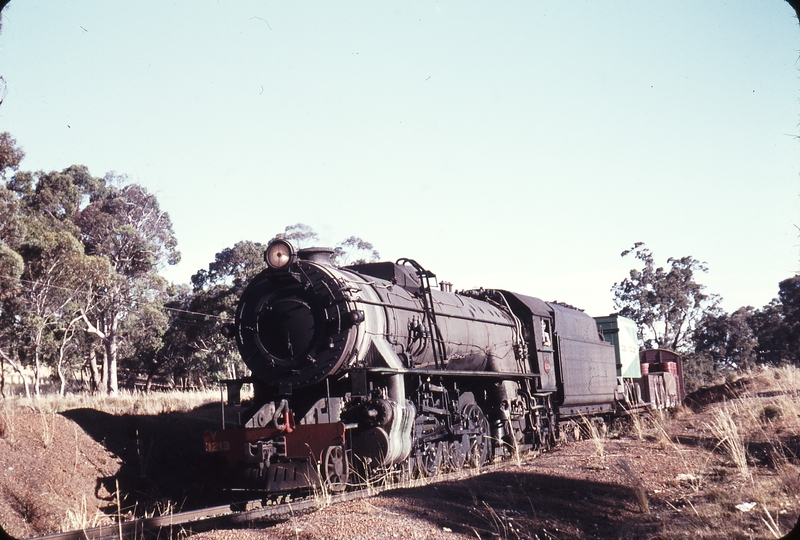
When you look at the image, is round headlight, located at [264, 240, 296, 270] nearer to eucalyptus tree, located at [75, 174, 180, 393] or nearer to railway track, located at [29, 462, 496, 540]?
railway track, located at [29, 462, 496, 540]

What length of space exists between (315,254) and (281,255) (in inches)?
30.3

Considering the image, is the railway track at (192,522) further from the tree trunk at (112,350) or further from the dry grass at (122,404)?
the tree trunk at (112,350)

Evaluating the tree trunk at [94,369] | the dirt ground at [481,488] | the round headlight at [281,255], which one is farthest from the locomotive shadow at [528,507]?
the tree trunk at [94,369]

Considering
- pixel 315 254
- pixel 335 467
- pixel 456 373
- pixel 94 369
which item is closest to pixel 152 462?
pixel 315 254

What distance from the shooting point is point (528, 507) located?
24.6ft

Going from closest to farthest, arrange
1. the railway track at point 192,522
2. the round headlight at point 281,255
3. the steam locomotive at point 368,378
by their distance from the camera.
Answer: the railway track at point 192,522 → the steam locomotive at point 368,378 → the round headlight at point 281,255

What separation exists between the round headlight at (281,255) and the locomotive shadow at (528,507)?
3.81m

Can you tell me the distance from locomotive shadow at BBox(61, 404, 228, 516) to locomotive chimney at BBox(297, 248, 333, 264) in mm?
3503

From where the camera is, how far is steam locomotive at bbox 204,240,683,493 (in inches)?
357

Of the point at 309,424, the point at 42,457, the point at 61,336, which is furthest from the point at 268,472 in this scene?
the point at 61,336

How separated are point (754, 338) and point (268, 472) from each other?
44257 millimetres

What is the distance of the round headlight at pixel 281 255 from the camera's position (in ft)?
33.6

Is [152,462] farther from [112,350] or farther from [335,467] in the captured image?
[112,350]

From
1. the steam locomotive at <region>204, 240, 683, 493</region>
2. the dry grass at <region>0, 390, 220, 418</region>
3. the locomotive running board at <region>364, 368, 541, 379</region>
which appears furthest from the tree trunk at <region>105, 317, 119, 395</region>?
the locomotive running board at <region>364, 368, 541, 379</region>
